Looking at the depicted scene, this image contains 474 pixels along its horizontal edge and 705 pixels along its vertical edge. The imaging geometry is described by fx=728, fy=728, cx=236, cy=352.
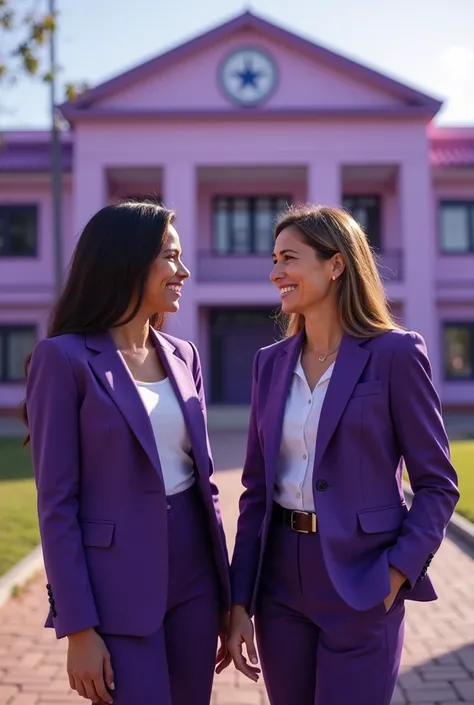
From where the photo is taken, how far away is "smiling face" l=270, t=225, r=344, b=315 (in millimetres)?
2320

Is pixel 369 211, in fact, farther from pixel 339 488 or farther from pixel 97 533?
pixel 97 533

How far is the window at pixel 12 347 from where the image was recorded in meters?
22.1

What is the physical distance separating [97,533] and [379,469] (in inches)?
34.0

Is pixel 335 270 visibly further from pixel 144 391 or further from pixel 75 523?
pixel 75 523

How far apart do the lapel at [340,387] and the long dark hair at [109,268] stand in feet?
2.15

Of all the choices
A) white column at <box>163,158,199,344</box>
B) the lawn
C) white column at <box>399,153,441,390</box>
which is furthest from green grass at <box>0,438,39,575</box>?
white column at <box>399,153,441,390</box>

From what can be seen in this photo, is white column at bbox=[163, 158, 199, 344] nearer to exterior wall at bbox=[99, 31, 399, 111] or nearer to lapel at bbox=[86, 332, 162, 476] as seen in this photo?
exterior wall at bbox=[99, 31, 399, 111]

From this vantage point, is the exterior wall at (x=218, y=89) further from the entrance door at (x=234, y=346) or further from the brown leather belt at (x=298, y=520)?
the brown leather belt at (x=298, y=520)

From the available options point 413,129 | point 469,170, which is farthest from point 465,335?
Answer: point 413,129

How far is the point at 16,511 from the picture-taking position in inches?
327

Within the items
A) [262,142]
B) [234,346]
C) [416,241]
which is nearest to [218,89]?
[262,142]

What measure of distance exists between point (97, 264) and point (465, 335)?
20666 millimetres

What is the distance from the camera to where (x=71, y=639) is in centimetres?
202

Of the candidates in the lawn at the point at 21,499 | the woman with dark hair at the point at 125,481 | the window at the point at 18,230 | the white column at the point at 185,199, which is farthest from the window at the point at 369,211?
the woman with dark hair at the point at 125,481
